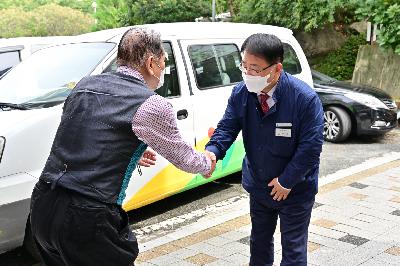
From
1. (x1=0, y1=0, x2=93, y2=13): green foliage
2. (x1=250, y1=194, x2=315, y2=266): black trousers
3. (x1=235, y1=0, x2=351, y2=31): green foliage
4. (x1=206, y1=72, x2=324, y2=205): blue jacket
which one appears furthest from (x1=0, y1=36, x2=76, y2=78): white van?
(x1=0, y1=0, x2=93, y2=13): green foliage

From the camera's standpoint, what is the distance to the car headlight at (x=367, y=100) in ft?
27.7

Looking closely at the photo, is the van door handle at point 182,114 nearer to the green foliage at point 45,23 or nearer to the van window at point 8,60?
the van window at point 8,60

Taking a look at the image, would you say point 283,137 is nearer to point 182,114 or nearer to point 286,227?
point 286,227

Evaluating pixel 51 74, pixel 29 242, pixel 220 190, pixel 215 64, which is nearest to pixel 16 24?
pixel 220 190

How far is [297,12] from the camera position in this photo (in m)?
14.4

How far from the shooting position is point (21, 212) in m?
3.68

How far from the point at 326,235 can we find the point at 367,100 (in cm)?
466

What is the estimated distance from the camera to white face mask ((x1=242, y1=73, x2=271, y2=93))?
8.98 ft

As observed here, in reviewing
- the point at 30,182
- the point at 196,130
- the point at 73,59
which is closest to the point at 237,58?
the point at 196,130

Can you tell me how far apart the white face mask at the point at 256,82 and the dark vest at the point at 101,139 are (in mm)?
786

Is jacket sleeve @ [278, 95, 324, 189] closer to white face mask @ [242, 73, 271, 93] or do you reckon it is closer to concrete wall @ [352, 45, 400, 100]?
white face mask @ [242, 73, 271, 93]

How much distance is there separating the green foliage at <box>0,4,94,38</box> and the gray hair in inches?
1606

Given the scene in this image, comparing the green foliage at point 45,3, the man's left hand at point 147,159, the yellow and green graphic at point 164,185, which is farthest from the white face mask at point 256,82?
the green foliage at point 45,3

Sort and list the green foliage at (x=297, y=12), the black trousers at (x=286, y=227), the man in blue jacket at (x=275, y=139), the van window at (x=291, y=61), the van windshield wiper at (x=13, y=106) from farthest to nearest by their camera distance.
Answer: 1. the green foliage at (x=297, y=12)
2. the van window at (x=291, y=61)
3. the van windshield wiper at (x=13, y=106)
4. the black trousers at (x=286, y=227)
5. the man in blue jacket at (x=275, y=139)
